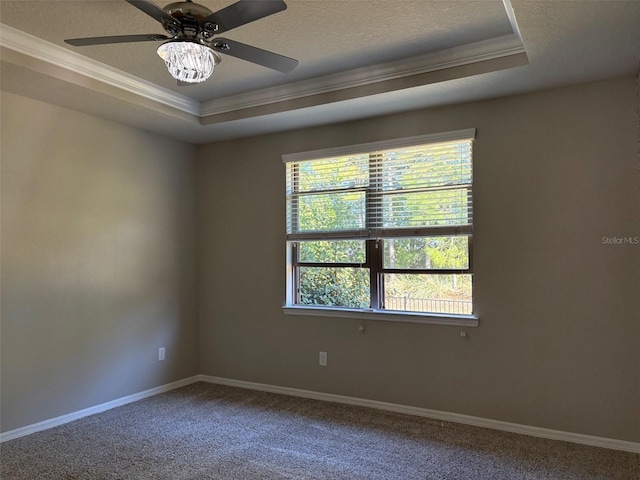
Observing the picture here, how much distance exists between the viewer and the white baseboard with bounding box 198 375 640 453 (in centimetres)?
298

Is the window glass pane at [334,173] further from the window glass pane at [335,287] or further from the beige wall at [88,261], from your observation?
the beige wall at [88,261]

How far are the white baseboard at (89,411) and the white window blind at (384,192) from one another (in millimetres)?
1791

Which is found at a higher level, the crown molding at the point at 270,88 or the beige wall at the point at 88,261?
the crown molding at the point at 270,88

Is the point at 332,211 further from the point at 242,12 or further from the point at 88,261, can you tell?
the point at 242,12

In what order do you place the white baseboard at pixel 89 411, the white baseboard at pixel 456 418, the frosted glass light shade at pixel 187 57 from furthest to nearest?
the white baseboard at pixel 89 411 → the white baseboard at pixel 456 418 → the frosted glass light shade at pixel 187 57

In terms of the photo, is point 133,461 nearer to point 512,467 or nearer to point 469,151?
point 512,467

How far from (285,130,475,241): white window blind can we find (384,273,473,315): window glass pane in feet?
1.18

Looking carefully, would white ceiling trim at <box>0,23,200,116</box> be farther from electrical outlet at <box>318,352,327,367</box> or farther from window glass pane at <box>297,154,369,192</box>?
electrical outlet at <box>318,352,327,367</box>

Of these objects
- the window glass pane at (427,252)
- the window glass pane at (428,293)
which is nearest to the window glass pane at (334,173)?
the window glass pane at (427,252)

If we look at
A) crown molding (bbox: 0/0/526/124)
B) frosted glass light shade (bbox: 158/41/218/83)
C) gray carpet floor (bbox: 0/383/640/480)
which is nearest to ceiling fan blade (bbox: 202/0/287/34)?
frosted glass light shade (bbox: 158/41/218/83)

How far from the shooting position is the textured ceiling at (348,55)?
242 cm

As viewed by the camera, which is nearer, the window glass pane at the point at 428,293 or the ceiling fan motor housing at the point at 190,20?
the ceiling fan motor housing at the point at 190,20

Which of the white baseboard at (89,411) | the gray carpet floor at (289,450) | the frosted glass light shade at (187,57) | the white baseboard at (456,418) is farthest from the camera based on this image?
the white baseboard at (89,411)

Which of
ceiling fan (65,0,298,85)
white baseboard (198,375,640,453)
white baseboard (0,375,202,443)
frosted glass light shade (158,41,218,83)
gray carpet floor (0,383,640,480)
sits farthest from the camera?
white baseboard (0,375,202,443)
